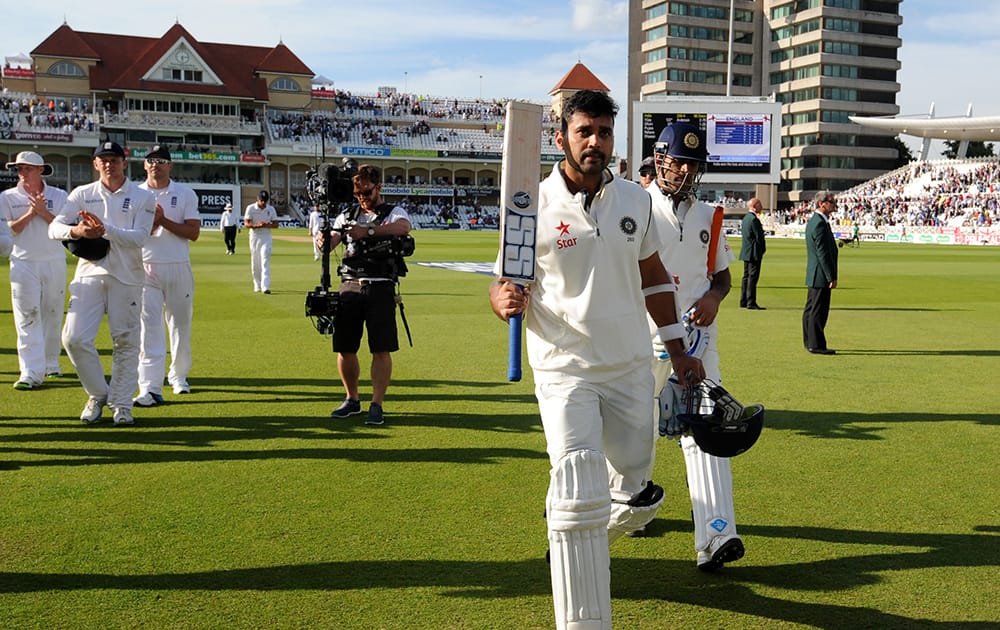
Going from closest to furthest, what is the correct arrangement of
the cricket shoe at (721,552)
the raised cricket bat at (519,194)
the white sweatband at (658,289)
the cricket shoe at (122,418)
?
the raised cricket bat at (519,194), the white sweatband at (658,289), the cricket shoe at (721,552), the cricket shoe at (122,418)

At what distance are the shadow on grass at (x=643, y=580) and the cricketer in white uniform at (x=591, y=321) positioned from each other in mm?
709

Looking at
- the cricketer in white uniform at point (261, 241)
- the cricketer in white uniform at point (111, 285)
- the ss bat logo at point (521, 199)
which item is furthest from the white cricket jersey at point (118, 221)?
the cricketer in white uniform at point (261, 241)

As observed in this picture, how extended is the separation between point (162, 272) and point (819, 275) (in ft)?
27.7

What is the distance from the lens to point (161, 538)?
5.11 metres

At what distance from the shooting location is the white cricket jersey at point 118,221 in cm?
779

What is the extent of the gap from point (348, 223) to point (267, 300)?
37.1ft

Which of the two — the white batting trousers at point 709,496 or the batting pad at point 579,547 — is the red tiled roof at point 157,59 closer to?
the white batting trousers at point 709,496

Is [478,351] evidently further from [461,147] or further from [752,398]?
[461,147]

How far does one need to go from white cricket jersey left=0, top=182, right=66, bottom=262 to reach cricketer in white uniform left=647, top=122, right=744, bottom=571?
6921 millimetres

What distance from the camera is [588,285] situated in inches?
152

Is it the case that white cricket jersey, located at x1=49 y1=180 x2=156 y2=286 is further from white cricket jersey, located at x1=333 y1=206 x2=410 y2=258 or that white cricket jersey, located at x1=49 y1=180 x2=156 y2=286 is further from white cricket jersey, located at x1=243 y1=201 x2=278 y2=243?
white cricket jersey, located at x1=243 y1=201 x2=278 y2=243

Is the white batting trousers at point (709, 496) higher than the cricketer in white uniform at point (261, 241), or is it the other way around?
the cricketer in white uniform at point (261, 241)

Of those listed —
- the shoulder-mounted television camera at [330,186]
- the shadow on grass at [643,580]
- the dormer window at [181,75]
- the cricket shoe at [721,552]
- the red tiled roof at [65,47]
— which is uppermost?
A: the red tiled roof at [65,47]

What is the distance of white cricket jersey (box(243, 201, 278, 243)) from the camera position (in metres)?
20.1
